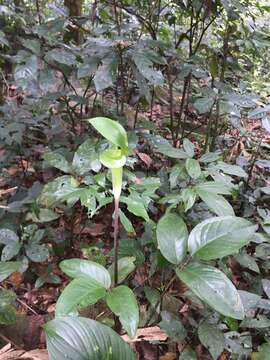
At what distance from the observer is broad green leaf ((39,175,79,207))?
106cm

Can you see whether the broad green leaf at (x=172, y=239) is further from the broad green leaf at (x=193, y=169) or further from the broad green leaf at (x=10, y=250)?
the broad green leaf at (x=10, y=250)

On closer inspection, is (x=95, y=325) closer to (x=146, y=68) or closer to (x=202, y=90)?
(x=146, y=68)

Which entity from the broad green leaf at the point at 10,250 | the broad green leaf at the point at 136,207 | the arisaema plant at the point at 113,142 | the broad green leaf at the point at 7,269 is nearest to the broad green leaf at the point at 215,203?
the broad green leaf at the point at 136,207

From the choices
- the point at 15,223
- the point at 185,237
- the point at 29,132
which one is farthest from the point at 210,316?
the point at 29,132

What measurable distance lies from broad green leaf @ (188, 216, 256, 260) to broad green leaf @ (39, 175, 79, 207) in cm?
38

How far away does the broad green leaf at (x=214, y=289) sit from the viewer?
0.71 meters

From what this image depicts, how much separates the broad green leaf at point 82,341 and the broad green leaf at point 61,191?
16.4 inches

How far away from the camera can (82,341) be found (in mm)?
670

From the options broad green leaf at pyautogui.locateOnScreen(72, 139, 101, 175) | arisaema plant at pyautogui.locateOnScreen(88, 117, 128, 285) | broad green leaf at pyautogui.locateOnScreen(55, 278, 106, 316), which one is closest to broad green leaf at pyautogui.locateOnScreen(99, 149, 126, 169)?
arisaema plant at pyautogui.locateOnScreen(88, 117, 128, 285)

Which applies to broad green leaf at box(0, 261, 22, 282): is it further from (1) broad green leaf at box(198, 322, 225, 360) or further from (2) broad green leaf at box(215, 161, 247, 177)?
(2) broad green leaf at box(215, 161, 247, 177)

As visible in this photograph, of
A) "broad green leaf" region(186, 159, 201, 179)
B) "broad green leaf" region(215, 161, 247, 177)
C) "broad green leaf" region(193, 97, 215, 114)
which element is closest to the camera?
"broad green leaf" region(186, 159, 201, 179)

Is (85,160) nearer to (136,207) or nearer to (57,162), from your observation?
(57,162)

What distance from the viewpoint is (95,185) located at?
1075 mm

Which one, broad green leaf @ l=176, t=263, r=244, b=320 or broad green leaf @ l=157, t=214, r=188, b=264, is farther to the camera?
broad green leaf @ l=157, t=214, r=188, b=264
